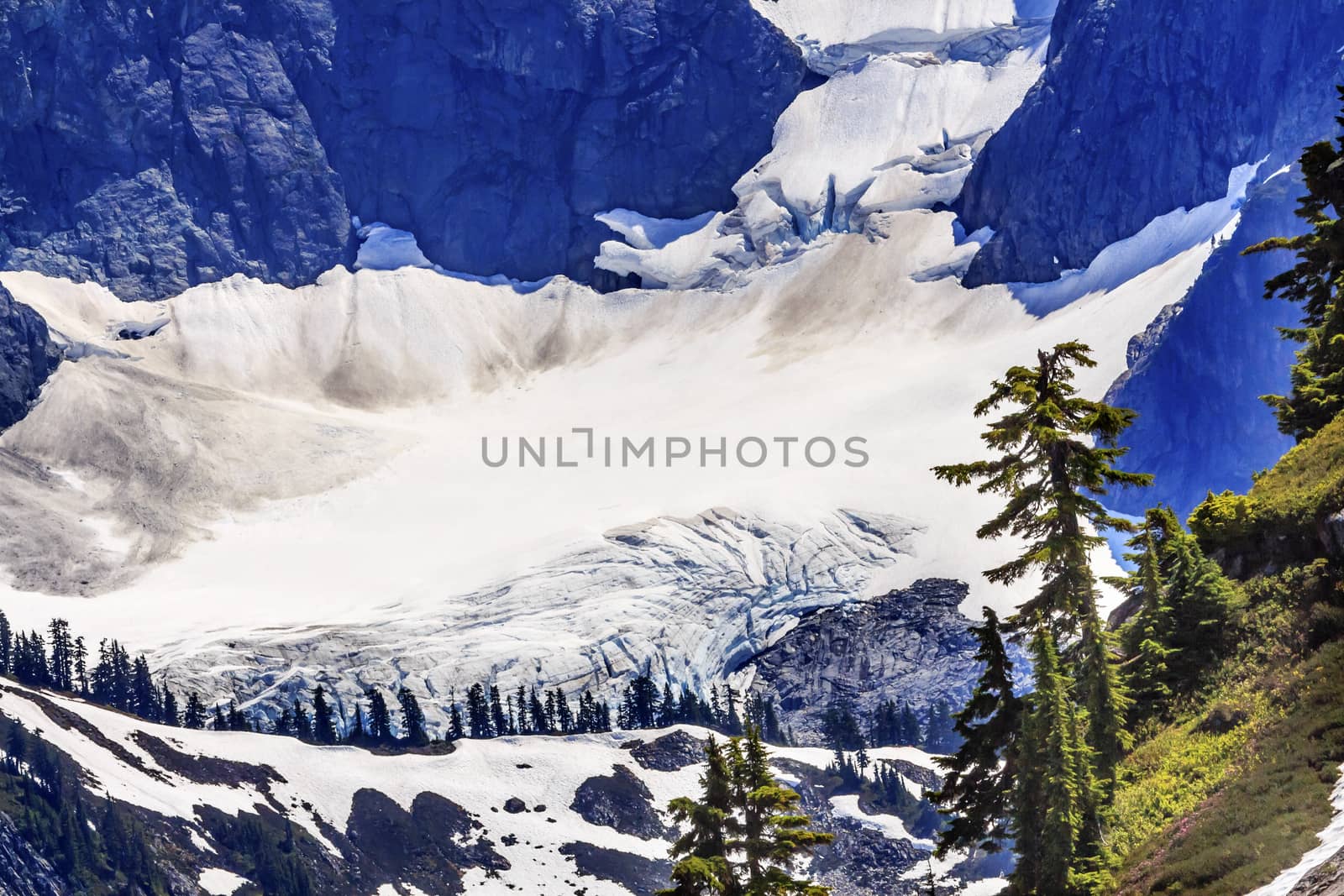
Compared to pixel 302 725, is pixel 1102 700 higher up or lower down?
higher up

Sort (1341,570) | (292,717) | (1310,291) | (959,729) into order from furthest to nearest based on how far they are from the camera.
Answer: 1. (292,717)
2. (1310,291)
3. (959,729)
4. (1341,570)

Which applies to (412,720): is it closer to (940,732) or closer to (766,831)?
(940,732)

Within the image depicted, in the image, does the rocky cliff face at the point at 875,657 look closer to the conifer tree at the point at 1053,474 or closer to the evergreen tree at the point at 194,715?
the evergreen tree at the point at 194,715

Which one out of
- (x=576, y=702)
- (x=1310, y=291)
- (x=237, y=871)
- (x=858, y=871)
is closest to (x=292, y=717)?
(x=576, y=702)

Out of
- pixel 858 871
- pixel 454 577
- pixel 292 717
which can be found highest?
pixel 454 577

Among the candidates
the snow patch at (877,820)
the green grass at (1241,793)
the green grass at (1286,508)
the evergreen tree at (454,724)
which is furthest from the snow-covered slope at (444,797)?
the green grass at (1241,793)

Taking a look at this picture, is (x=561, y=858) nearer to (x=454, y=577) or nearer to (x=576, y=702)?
(x=576, y=702)

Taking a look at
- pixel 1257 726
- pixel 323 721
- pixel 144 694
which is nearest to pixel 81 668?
pixel 144 694
